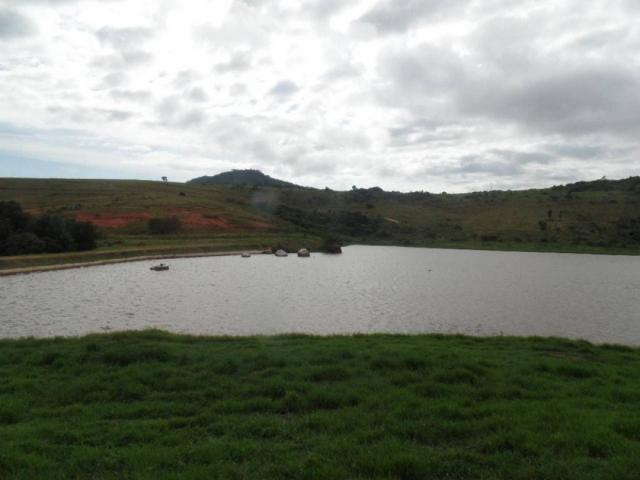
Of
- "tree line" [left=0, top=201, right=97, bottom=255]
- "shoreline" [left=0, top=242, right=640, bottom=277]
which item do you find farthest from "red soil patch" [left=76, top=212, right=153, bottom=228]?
"tree line" [left=0, top=201, right=97, bottom=255]

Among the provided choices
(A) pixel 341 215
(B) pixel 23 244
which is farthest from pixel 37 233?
(A) pixel 341 215

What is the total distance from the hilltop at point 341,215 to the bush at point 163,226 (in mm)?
1254

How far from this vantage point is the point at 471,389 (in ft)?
32.2

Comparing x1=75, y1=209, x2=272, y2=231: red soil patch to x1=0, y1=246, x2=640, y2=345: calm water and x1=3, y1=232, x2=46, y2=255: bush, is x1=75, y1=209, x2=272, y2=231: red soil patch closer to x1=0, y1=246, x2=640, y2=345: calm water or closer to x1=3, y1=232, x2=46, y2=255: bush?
x1=3, y1=232, x2=46, y2=255: bush

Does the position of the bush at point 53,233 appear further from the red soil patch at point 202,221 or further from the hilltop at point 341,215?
the red soil patch at point 202,221

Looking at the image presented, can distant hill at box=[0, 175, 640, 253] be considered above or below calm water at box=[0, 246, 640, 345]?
above

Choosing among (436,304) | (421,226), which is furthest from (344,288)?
(421,226)

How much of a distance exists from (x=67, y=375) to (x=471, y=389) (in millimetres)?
8400

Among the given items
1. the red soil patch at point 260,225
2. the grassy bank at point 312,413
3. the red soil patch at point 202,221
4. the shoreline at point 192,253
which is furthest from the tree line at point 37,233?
the grassy bank at point 312,413

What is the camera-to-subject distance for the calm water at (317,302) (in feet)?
76.8

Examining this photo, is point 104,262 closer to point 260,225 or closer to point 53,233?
point 53,233

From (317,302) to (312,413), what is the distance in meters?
22.8

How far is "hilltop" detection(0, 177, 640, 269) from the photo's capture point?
8688cm

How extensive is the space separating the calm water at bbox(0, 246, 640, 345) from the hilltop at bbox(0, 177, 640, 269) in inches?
946
